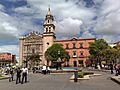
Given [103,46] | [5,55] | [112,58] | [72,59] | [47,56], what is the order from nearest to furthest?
1. [112,58]
2. [103,46]
3. [47,56]
4. [72,59]
5. [5,55]

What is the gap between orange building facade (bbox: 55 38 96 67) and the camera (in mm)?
106812

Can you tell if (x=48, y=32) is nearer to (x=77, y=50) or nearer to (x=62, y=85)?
(x=77, y=50)

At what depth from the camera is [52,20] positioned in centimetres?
10894

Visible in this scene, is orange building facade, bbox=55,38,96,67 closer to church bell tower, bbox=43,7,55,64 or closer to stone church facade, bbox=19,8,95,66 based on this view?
stone church facade, bbox=19,8,95,66

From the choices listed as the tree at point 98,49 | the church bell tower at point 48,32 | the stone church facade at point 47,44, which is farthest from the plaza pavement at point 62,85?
the stone church facade at point 47,44

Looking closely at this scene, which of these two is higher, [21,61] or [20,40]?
[20,40]

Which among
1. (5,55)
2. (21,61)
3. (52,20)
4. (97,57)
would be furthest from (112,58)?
(5,55)

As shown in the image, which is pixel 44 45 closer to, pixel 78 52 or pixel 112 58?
pixel 78 52

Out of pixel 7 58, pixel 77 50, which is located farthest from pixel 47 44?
pixel 7 58

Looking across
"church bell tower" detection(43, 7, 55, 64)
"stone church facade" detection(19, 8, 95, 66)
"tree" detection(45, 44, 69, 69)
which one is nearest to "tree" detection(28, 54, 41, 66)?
"stone church facade" detection(19, 8, 95, 66)

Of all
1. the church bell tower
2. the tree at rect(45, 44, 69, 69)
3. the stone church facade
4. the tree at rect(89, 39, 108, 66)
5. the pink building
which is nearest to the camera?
the tree at rect(89, 39, 108, 66)

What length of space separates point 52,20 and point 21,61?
2246cm

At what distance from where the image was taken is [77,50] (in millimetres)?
108625

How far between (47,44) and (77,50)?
43.0 feet
